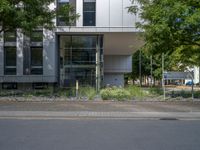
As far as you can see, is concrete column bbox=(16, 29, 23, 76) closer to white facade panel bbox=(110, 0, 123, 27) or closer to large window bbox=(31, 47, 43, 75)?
large window bbox=(31, 47, 43, 75)

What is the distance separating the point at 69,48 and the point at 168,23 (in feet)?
66.7

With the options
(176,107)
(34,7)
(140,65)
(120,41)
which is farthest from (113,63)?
(176,107)

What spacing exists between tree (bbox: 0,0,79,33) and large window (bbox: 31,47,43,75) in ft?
41.0

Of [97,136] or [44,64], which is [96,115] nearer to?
[97,136]

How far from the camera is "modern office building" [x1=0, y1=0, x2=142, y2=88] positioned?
1541 inches

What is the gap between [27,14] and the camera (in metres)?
25.0

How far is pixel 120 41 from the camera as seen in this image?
151 ft

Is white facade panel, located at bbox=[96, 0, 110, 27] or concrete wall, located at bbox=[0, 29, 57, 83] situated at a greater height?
white facade panel, located at bbox=[96, 0, 110, 27]

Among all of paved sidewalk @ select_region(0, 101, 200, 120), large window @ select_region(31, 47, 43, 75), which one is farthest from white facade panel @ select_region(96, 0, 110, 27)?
paved sidewalk @ select_region(0, 101, 200, 120)

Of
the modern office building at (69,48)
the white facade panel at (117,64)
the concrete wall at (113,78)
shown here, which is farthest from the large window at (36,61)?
the concrete wall at (113,78)

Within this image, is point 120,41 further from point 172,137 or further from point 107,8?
point 172,137

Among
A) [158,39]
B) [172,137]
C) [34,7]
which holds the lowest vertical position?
[172,137]

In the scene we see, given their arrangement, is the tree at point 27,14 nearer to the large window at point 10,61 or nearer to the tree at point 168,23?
the tree at point 168,23

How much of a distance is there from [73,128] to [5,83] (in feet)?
95.8
